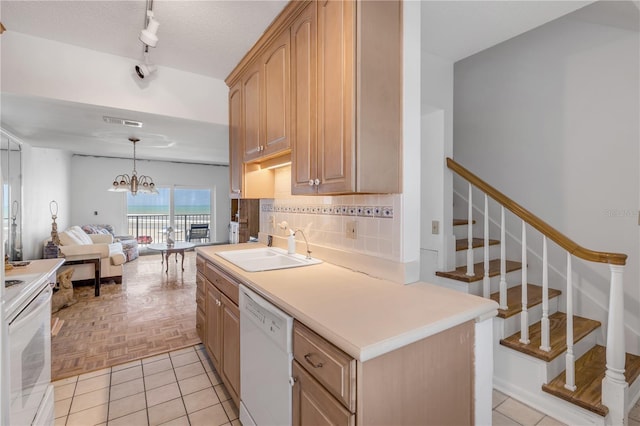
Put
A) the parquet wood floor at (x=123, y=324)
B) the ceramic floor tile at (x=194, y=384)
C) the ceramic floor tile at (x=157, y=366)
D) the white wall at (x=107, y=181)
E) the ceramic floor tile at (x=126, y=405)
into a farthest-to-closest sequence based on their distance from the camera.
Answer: the white wall at (x=107, y=181) → the parquet wood floor at (x=123, y=324) → the ceramic floor tile at (x=157, y=366) → the ceramic floor tile at (x=194, y=384) → the ceramic floor tile at (x=126, y=405)

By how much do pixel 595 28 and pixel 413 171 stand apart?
234 centimetres

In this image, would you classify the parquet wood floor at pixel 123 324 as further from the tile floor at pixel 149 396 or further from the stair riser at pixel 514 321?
the stair riser at pixel 514 321

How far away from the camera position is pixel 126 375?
2432 millimetres

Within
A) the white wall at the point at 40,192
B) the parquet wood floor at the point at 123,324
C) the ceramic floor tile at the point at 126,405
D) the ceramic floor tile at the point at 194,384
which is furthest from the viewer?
the white wall at the point at 40,192

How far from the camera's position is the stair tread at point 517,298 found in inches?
87.8

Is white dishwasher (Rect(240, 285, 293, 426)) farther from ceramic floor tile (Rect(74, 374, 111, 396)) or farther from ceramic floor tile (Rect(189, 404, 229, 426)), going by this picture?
ceramic floor tile (Rect(74, 374, 111, 396))

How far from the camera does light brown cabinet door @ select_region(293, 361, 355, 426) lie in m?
1.00

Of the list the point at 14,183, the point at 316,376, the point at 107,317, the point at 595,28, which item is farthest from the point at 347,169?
the point at 14,183

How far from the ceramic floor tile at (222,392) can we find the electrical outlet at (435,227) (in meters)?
2.03

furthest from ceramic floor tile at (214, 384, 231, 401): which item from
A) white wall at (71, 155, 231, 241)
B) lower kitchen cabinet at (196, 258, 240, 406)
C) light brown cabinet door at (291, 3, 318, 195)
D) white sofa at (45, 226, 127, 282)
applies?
white wall at (71, 155, 231, 241)

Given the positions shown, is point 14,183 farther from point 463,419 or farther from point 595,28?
point 595,28

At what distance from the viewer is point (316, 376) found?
1119 millimetres

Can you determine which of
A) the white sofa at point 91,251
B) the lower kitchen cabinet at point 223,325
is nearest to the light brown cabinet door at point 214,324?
the lower kitchen cabinet at point 223,325

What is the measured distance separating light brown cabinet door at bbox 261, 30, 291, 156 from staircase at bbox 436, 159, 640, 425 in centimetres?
150
